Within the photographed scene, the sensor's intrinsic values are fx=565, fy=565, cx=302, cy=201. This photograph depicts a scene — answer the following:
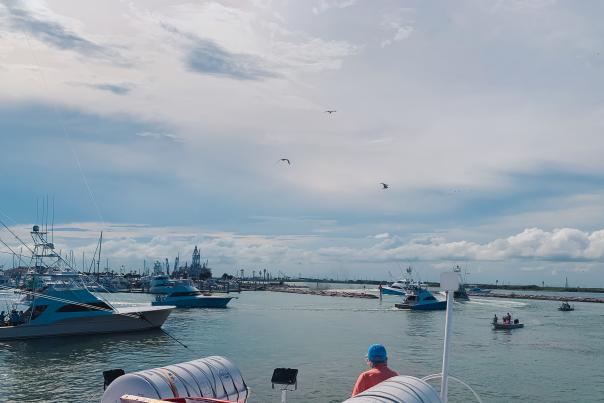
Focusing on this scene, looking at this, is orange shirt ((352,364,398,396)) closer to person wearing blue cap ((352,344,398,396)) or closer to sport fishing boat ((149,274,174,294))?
person wearing blue cap ((352,344,398,396))

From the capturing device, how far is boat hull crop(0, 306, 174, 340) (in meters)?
50.5

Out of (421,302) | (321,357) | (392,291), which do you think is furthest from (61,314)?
(392,291)

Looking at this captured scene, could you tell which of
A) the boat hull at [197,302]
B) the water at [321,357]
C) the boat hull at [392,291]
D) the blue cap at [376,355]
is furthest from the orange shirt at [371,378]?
the boat hull at [392,291]

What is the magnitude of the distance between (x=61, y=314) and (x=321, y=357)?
2534 cm

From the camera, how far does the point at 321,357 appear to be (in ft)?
144

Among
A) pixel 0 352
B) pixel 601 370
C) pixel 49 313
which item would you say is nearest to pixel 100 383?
pixel 0 352

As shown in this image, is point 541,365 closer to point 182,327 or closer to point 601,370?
point 601,370

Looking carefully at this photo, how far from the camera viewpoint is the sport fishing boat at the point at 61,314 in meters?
51.1

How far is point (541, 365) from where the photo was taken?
144 ft

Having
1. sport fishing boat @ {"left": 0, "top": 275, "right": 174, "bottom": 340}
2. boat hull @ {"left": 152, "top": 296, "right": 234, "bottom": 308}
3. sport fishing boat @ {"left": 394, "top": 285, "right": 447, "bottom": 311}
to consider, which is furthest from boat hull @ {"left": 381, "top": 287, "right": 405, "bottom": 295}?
sport fishing boat @ {"left": 0, "top": 275, "right": 174, "bottom": 340}

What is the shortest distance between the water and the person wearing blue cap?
18.5 m

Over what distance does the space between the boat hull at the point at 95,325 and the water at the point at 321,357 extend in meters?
1.02

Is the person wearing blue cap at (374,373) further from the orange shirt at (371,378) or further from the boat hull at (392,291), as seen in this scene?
the boat hull at (392,291)

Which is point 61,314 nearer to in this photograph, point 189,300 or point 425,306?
point 189,300
